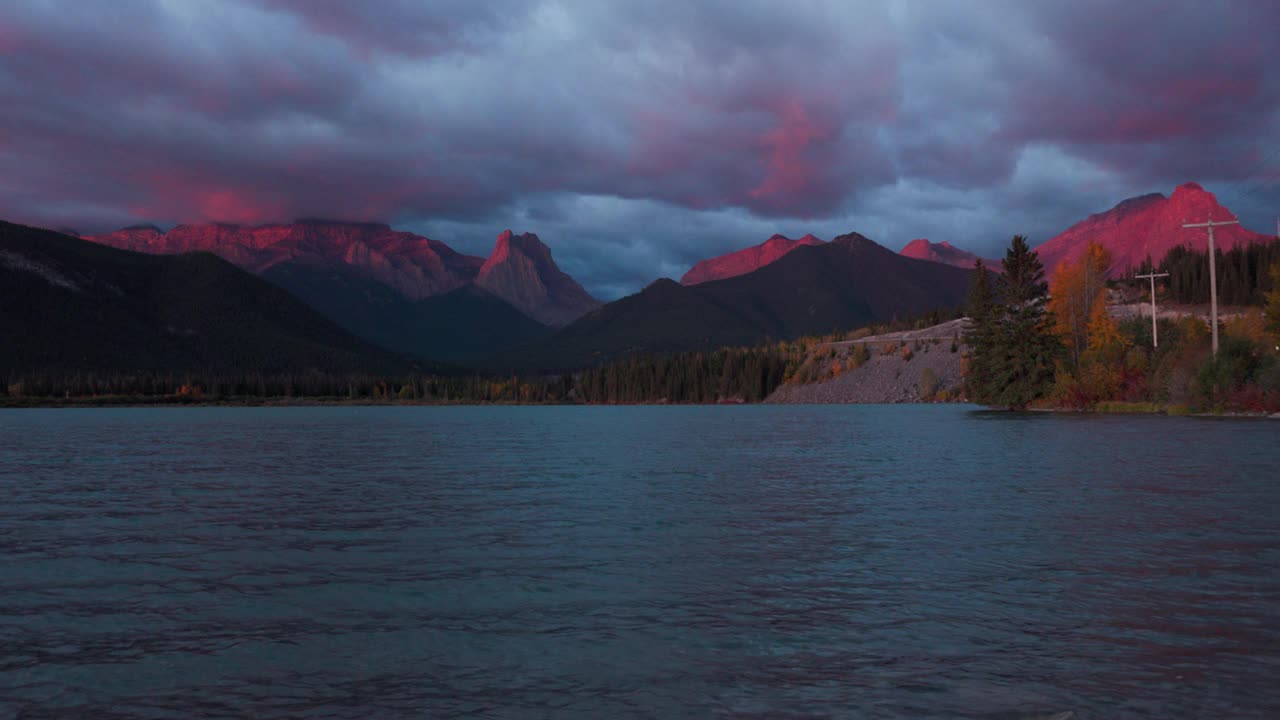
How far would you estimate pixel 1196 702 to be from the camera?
11.2m

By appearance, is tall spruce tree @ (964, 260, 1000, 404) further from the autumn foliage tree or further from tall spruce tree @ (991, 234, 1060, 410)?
the autumn foliage tree

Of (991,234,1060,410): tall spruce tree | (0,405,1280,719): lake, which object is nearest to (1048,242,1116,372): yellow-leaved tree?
(991,234,1060,410): tall spruce tree

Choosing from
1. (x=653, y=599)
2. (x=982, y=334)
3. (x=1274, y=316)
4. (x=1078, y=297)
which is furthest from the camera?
(x=982, y=334)

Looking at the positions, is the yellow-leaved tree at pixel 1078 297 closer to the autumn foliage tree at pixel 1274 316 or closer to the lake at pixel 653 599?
the autumn foliage tree at pixel 1274 316

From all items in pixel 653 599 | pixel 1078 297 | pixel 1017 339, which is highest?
pixel 1078 297

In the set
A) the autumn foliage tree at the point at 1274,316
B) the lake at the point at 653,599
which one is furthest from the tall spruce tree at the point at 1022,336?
the lake at the point at 653,599

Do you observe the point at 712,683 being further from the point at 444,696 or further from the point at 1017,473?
the point at 1017,473

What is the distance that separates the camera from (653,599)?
17453 mm

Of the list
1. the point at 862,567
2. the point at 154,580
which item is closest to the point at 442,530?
the point at 154,580

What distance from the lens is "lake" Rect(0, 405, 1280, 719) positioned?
1198 centimetres

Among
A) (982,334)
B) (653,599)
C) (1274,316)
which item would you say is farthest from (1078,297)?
(653,599)

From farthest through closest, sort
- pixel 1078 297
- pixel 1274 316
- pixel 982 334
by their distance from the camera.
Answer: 1. pixel 982 334
2. pixel 1078 297
3. pixel 1274 316

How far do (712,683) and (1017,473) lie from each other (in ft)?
112

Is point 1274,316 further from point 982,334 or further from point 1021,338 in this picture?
point 982,334
